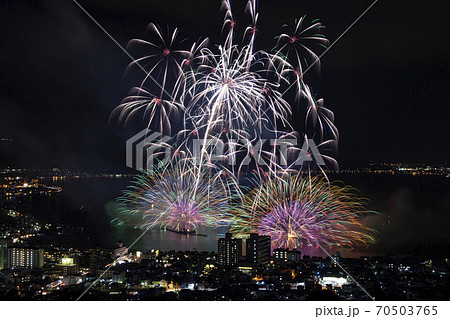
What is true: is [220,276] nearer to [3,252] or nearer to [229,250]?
[229,250]

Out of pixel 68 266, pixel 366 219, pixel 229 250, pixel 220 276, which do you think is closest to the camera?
pixel 220 276

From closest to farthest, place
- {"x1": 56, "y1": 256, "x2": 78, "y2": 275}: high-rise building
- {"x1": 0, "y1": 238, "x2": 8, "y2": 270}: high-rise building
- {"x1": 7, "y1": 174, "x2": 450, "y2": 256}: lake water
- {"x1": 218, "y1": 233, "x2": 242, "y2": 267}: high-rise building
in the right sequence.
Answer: {"x1": 56, "y1": 256, "x2": 78, "y2": 275}: high-rise building, {"x1": 218, "y1": 233, "x2": 242, "y2": 267}: high-rise building, {"x1": 0, "y1": 238, "x2": 8, "y2": 270}: high-rise building, {"x1": 7, "y1": 174, "x2": 450, "y2": 256}: lake water

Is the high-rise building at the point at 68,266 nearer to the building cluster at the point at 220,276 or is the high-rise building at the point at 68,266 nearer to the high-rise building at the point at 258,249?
the building cluster at the point at 220,276

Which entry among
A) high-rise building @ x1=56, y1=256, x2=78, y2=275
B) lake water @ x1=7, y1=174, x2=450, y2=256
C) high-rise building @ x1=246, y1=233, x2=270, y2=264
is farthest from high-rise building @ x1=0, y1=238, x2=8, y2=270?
high-rise building @ x1=246, y1=233, x2=270, y2=264

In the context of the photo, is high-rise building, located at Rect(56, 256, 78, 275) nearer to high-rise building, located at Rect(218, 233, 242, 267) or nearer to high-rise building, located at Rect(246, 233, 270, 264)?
high-rise building, located at Rect(218, 233, 242, 267)

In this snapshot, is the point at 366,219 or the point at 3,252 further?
the point at 366,219

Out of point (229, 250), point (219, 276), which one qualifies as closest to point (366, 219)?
point (229, 250)

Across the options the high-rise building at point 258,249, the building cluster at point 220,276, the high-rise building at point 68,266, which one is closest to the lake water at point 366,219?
the high-rise building at point 258,249
